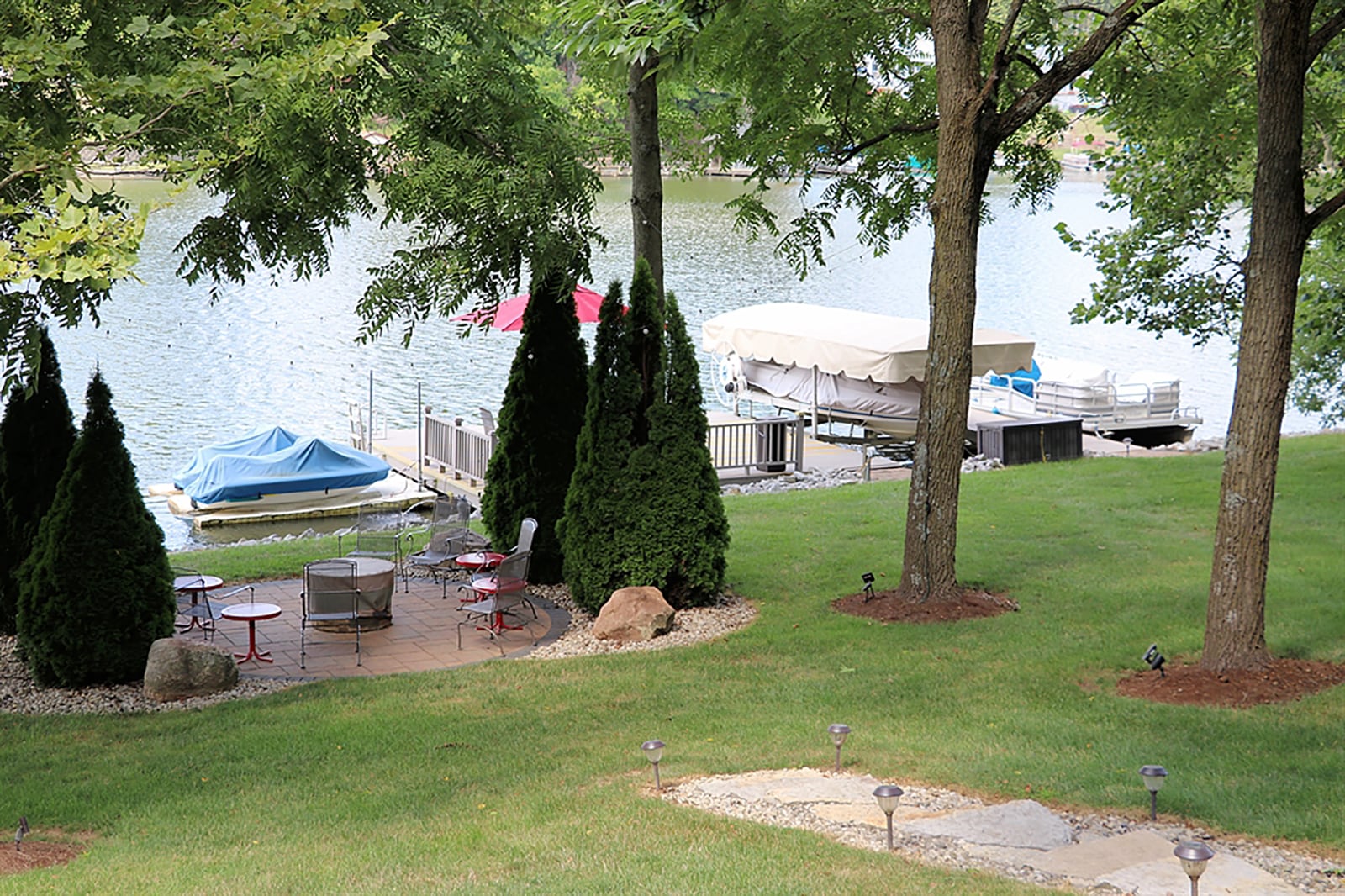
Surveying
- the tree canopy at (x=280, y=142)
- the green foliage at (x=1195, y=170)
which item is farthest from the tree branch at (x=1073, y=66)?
the tree canopy at (x=280, y=142)

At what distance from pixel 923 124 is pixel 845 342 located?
11.3 meters

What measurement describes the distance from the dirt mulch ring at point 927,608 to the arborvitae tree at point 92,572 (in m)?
5.81

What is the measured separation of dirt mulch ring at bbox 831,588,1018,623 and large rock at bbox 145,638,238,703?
519cm

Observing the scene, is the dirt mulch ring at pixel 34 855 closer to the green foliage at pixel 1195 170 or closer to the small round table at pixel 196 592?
the small round table at pixel 196 592

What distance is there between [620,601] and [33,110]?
19.3ft

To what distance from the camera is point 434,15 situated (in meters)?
10.3

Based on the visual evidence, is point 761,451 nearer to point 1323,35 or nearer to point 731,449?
point 731,449

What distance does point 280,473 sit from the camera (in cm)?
2086

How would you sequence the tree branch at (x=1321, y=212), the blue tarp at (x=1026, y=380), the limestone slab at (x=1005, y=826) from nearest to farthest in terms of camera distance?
the limestone slab at (x=1005, y=826), the tree branch at (x=1321, y=212), the blue tarp at (x=1026, y=380)

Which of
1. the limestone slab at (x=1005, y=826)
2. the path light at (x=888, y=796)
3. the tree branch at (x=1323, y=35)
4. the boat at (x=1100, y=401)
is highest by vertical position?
the tree branch at (x=1323, y=35)

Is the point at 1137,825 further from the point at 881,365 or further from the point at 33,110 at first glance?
the point at 881,365

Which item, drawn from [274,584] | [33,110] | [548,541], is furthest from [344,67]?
[274,584]

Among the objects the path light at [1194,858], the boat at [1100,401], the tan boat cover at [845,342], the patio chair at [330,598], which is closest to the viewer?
the path light at [1194,858]

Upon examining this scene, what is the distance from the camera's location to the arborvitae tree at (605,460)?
1138 cm
